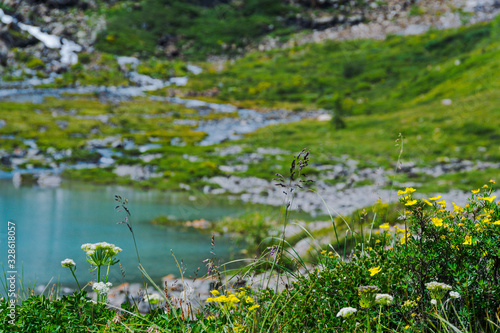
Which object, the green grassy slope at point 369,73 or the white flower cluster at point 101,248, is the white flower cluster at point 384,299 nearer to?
the white flower cluster at point 101,248

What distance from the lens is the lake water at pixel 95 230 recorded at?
6.69 m

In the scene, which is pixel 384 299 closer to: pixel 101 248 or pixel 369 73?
pixel 101 248

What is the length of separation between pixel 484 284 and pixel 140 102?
106ft

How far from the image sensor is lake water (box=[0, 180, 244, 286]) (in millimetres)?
6688

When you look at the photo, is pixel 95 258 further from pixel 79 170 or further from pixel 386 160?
pixel 386 160

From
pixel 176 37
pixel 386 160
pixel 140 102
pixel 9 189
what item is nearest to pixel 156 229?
pixel 9 189

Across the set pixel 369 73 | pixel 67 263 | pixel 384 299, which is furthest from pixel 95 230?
pixel 369 73

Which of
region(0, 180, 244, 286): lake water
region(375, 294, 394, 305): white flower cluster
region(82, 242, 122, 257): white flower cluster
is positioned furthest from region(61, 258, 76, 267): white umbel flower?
region(375, 294, 394, 305): white flower cluster

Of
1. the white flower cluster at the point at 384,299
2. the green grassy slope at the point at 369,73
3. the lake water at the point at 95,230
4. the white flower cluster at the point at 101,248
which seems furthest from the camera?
the green grassy slope at the point at 369,73

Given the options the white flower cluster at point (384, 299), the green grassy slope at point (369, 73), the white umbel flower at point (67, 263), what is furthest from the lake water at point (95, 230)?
the green grassy slope at point (369, 73)

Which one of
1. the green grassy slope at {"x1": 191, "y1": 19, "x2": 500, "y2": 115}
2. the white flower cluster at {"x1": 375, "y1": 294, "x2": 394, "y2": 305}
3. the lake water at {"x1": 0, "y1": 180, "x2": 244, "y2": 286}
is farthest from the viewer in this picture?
the green grassy slope at {"x1": 191, "y1": 19, "x2": 500, "y2": 115}

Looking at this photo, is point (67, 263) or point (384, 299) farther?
point (67, 263)

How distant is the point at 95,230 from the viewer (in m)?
8.73

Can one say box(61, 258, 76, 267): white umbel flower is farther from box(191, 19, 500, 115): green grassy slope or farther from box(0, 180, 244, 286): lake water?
box(191, 19, 500, 115): green grassy slope
